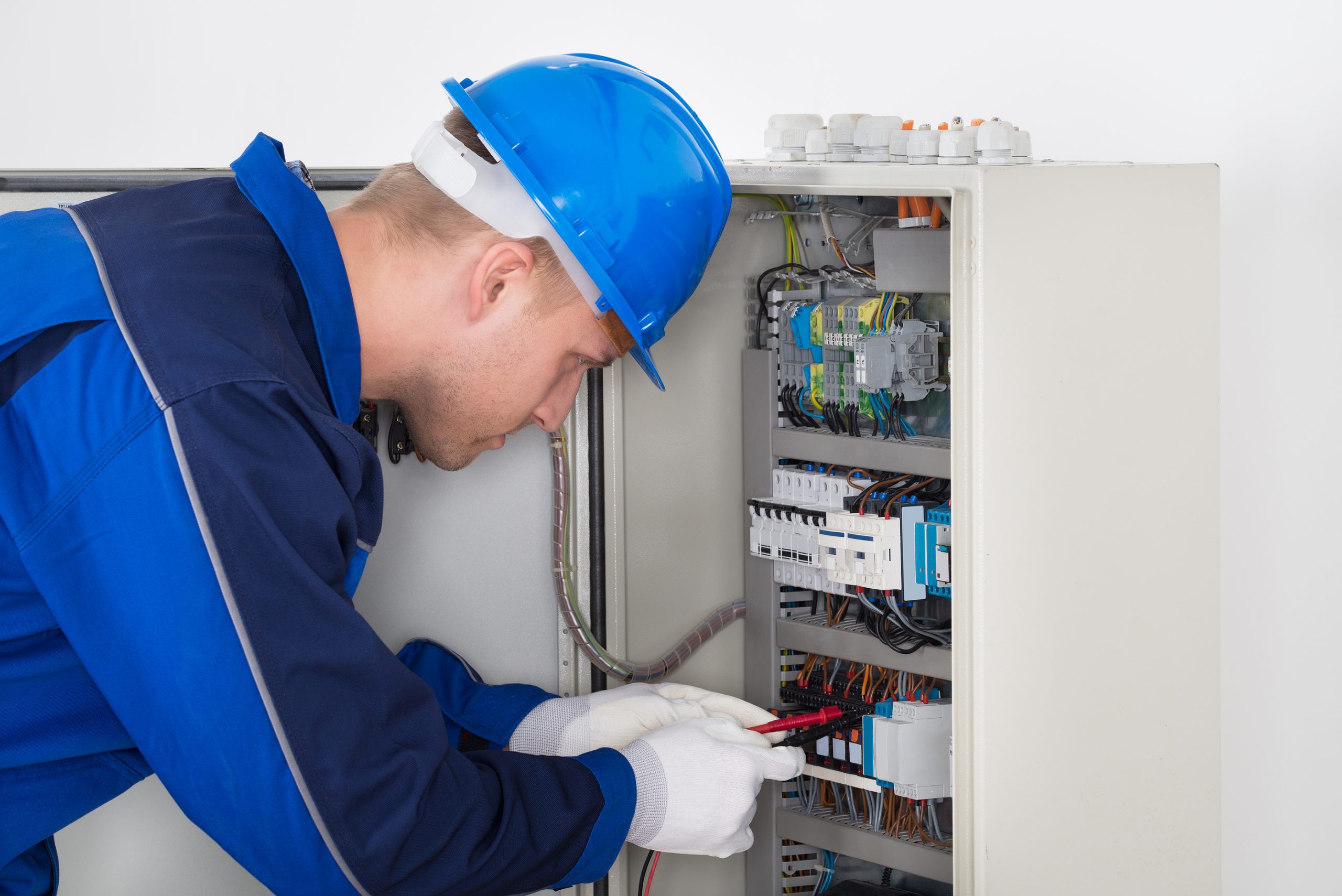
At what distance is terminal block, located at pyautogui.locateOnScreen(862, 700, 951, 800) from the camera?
1.40 m

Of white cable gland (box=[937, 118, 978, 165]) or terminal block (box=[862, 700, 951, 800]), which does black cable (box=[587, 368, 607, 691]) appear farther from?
white cable gland (box=[937, 118, 978, 165])

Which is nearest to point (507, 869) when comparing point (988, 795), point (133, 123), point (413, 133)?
point (988, 795)

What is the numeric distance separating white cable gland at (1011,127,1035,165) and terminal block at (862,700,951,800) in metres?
0.61

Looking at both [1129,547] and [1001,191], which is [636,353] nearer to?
[1001,191]

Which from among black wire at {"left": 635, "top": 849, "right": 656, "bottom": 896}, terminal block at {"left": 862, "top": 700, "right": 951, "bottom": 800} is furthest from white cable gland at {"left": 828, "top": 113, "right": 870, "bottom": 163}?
black wire at {"left": 635, "top": 849, "right": 656, "bottom": 896}

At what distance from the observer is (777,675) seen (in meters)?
1.64

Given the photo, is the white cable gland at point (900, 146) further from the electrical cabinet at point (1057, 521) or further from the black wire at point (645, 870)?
the black wire at point (645, 870)

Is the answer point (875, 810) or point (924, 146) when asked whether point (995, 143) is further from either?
point (875, 810)

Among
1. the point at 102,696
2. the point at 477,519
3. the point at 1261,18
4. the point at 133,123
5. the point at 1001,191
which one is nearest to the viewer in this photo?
the point at 102,696

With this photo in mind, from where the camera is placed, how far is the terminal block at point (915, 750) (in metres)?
1.40

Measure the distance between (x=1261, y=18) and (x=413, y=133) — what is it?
1.56m

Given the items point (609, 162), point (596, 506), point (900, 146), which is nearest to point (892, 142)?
point (900, 146)

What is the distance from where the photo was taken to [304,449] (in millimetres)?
914

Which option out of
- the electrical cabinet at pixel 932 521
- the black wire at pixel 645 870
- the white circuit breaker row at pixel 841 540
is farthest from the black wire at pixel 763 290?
the black wire at pixel 645 870
